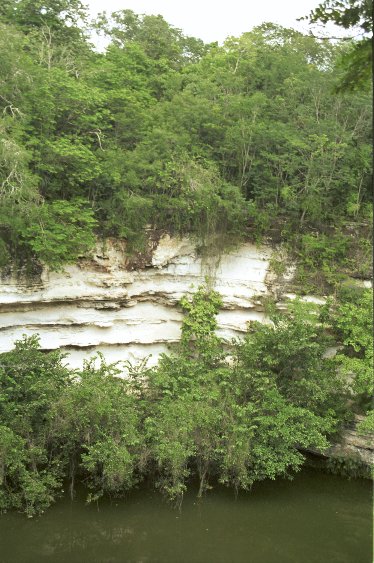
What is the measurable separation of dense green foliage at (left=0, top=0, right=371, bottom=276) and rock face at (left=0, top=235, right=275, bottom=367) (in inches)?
22.8

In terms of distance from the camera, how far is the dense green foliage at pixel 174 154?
11172mm

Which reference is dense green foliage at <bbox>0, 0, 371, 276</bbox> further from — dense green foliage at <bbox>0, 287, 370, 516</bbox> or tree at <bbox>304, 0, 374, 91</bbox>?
tree at <bbox>304, 0, 374, 91</bbox>

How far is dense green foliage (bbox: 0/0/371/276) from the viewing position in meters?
11.2

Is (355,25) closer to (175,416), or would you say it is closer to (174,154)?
(175,416)

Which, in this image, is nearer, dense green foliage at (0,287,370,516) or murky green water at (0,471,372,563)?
murky green water at (0,471,372,563)

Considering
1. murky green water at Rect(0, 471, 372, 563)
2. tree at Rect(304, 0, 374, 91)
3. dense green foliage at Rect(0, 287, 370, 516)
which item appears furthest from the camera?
dense green foliage at Rect(0, 287, 370, 516)

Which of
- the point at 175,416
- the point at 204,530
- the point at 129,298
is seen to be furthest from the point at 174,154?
the point at 204,530

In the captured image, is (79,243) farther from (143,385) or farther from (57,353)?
(143,385)

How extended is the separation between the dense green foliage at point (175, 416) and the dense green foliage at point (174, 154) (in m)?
2.40

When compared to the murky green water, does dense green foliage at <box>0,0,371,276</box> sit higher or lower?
higher

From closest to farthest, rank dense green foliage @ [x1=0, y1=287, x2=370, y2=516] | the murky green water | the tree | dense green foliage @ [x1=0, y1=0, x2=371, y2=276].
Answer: the tree, the murky green water, dense green foliage @ [x1=0, y1=287, x2=370, y2=516], dense green foliage @ [x1=0, y1=0, x2=371, y2=276]

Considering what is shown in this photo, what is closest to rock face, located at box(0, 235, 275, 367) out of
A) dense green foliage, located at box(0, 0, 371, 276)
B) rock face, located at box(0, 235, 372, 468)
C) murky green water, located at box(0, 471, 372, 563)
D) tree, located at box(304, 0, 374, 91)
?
rock face, located at box(0, 235, 372, 468)

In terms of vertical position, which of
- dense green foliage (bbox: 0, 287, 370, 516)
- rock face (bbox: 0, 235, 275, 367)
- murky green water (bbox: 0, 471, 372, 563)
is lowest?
murky green water (bbox: 0, 471, 372, 563)

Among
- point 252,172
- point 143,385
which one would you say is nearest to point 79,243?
point 143,385
